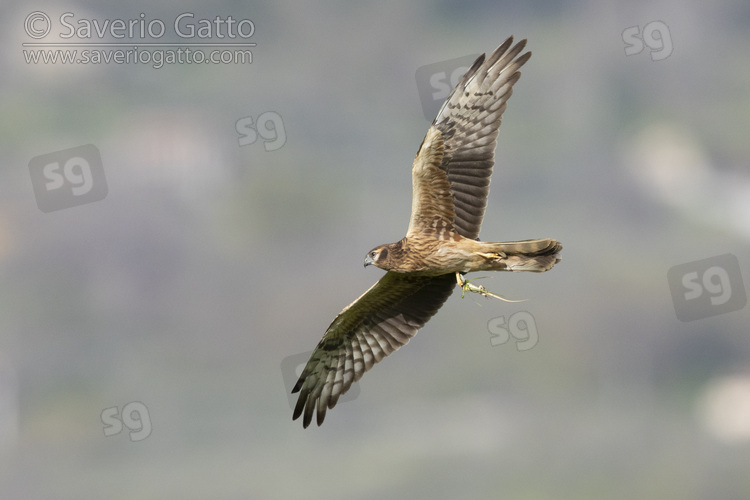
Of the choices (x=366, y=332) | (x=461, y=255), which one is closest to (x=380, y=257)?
(x=461, y=255)

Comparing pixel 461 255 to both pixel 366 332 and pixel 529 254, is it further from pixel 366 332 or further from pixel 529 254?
pixel 366 332

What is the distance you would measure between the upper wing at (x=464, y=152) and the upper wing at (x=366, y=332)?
95 cm

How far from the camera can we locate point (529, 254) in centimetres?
1273

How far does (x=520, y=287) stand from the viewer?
359ft

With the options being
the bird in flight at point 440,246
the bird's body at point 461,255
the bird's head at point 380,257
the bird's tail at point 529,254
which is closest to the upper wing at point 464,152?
the bird in flight at point 440,246

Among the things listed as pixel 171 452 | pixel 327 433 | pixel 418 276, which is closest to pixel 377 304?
pixel 418 276

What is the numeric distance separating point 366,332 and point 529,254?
261 cm

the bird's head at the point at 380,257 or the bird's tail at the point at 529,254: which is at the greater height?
the bird's head at the point at 380,257

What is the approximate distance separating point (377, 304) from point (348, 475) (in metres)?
92.5

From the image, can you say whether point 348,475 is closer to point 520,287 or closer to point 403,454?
point 403,454

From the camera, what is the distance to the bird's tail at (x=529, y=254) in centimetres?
1265

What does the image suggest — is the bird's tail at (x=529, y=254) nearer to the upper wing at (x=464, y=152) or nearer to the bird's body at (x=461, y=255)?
the bird's body at (x=461, y=255)

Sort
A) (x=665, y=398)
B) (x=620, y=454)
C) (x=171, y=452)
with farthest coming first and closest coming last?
(x=665, y=398) < (x=171, y=452) < (x=620, y=454)

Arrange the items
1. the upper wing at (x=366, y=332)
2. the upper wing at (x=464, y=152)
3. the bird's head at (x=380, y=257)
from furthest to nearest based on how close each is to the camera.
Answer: the upper wing at (x=366, y=332)
the upper wing at (x=464, y=152)
the bird's head at (x=380, y=257)
